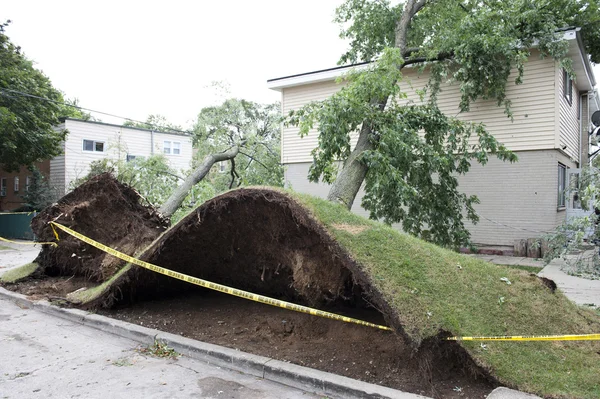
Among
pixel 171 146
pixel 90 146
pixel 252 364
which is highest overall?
pixel 171 146

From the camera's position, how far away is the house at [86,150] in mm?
23953

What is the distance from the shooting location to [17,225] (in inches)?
763

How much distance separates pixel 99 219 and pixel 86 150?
1964 centimetres

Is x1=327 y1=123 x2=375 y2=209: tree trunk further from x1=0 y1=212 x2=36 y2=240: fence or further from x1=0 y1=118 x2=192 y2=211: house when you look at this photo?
x1=0 y1=212 x2=36 y2=240: fence

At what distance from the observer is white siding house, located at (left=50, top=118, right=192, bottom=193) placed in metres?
23.9

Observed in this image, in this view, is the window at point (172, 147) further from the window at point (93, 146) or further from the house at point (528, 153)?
the house at point (528, 153)

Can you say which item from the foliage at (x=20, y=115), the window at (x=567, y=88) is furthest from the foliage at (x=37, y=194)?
the window at (x=567, y=88)

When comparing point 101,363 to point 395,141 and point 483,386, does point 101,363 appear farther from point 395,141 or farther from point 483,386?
point 395,141

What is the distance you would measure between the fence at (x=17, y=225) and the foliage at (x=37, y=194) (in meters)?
1.96

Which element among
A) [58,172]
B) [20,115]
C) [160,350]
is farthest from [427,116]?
[58,172]

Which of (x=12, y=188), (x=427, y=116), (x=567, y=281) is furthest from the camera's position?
(x=12, y=188)

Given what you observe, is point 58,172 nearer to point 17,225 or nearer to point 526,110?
point 17,225

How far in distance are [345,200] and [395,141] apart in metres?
1.56

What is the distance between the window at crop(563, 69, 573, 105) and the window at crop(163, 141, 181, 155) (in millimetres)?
22976
